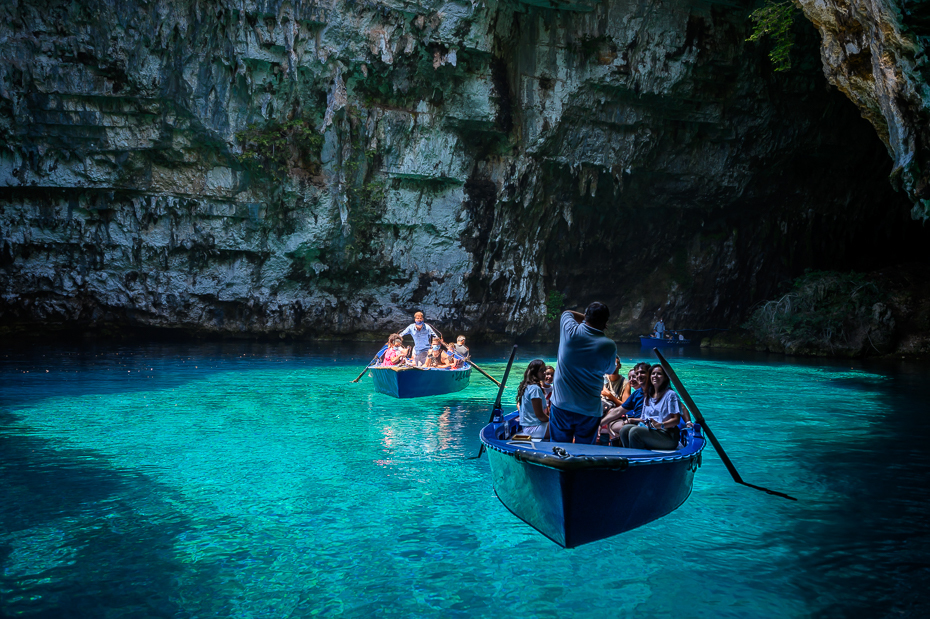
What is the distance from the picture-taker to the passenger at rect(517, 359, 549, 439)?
6666 millimetres

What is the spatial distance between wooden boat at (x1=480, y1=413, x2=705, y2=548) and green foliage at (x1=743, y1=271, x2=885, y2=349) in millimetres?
23285

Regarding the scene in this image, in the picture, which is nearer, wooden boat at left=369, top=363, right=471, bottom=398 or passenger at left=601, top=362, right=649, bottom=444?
passenger at left=601, top=362, right=649, bottom=444

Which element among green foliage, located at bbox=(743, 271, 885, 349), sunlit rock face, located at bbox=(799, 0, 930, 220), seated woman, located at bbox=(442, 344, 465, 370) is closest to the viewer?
sunlit rock face, located at bbox=(799, 0, 930, 220)

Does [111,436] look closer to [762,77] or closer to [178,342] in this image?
[178,342]

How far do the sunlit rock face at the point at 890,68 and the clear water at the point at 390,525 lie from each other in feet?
15.5

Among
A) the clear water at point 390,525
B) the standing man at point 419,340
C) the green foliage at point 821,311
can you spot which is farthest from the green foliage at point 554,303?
the clear water at point 390,525

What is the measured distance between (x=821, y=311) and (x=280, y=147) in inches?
897

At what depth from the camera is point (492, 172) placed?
87.3 feet

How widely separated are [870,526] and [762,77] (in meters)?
23.0

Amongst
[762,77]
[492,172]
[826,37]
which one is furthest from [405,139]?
[826,37]

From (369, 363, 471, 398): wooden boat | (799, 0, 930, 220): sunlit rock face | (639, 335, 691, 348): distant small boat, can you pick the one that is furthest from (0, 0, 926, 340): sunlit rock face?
(369, 363, 471, 398): wooden boat

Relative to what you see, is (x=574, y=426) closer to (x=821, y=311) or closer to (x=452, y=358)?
(x=452, y=358)

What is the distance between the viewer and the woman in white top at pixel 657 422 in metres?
Answer: 6.11

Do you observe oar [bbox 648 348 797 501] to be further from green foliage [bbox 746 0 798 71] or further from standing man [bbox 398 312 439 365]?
green foliage [bbox 746 0 798 71]
